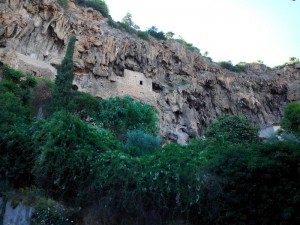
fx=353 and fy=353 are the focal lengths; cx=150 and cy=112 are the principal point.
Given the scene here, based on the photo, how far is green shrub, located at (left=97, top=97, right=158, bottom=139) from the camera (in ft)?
74.6

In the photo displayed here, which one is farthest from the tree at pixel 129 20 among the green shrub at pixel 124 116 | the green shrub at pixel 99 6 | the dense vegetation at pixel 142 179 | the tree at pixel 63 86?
the dense vegetation at pixel 142 179

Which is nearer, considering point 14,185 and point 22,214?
point 22,214

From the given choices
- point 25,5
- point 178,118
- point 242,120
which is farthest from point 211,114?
point 25,5

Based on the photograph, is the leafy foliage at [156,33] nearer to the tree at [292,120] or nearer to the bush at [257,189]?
the tree at [292,120]

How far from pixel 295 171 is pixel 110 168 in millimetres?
4913

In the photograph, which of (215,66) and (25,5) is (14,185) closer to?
(25,5)

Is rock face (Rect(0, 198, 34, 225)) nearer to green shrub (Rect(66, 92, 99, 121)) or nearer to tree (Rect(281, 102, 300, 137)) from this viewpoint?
green shrub (Rect(66, 92, 99, 121))

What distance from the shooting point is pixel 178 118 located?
32.8 meters

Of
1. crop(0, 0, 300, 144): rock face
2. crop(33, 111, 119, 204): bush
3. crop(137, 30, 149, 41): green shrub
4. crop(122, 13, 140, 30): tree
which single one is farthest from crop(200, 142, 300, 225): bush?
crop(122, 13, 140, 30): tree

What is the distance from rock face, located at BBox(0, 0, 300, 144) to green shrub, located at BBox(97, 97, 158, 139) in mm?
5278

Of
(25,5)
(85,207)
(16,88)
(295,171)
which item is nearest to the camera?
(295,171)

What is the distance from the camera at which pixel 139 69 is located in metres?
33.6

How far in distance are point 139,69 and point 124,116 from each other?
1105cm

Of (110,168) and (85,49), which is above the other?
(85,49)
